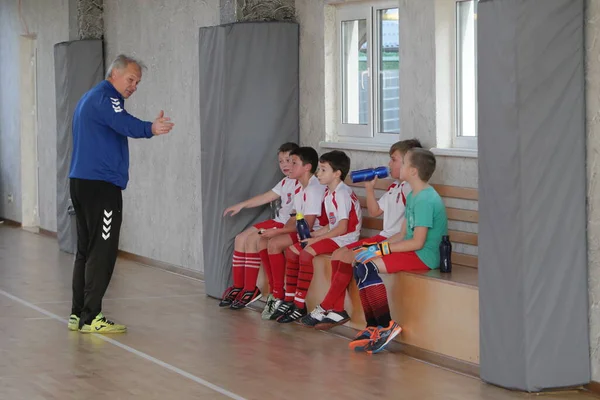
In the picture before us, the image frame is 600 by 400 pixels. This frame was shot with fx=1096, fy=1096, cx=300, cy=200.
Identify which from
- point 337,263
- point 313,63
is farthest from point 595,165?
point 313,63

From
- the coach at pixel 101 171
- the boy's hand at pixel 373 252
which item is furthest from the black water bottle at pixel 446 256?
the coach at pixel 101 171

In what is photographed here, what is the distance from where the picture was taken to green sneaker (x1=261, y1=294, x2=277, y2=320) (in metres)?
Answer: 7.34

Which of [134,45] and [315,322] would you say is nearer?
[315,322]

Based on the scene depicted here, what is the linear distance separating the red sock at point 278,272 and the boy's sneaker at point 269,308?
0.04 meters

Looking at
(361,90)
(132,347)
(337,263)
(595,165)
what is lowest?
(132,347)

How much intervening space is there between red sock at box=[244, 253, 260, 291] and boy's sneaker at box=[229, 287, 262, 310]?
32mm

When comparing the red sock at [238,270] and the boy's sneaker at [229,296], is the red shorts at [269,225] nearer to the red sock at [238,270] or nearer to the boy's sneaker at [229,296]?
the red sock at [238,270]

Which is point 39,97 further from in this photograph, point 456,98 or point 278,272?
point 456,98

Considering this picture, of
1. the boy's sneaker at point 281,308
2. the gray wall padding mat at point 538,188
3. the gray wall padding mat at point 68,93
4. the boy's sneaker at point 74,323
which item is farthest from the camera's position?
the gray wall padding mat at point 68,93

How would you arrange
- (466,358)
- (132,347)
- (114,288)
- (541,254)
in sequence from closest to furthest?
(541,254) → (466,358) → (132,347) → (114,288)

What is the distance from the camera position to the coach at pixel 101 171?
22.1ft

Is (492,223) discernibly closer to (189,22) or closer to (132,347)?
(132,347)

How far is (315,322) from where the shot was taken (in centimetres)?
690

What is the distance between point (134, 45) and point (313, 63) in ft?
10.2
